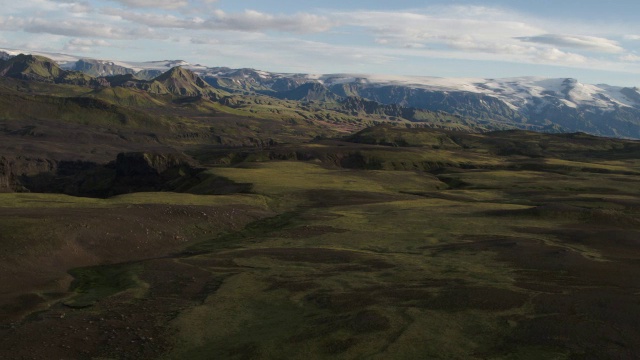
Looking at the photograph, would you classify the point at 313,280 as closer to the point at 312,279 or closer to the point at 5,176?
the point at 312,279

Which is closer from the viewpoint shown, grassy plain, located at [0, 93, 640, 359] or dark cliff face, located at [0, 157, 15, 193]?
grassy plain, located at [0, 93, 640, 359]

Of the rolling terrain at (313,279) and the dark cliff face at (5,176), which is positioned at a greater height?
the rolling terrain at (313,279)

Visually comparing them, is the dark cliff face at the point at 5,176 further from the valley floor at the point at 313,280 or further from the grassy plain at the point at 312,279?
the grassy plain at the point at 312,279

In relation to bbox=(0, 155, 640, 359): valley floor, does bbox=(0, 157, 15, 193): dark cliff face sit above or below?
below

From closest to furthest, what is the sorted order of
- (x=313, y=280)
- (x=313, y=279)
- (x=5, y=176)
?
1. (x=313, y=280)
2. (x=313, y=279)
3. (x=5, y=176)

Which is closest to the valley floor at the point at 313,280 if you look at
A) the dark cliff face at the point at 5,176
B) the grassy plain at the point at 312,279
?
the grassy plain at the point at 312,279

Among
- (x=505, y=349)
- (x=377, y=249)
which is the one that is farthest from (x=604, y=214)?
(x=505, y=349)

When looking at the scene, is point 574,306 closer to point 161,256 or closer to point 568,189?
point 161,256

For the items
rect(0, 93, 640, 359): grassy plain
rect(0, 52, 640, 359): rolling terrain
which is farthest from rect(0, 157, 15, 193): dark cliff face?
rect(0, 93, 640, 359): grassy plain

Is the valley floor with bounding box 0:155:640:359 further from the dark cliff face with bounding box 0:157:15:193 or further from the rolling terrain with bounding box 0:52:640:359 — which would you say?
the dark cliff face with bounding box 0:157:15:193

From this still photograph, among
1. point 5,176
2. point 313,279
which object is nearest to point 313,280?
point 313,279

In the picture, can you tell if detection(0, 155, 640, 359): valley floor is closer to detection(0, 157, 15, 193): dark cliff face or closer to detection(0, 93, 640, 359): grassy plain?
detection(0, 93, 640, 359): grassy plain
